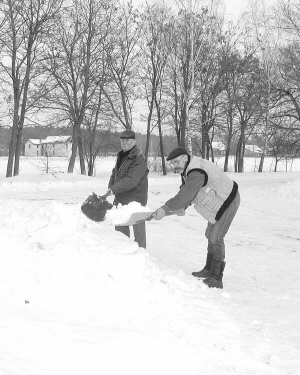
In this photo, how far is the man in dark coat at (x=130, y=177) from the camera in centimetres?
508

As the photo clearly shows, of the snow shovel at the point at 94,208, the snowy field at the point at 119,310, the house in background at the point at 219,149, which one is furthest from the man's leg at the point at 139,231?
the house in background at the point at 219,149

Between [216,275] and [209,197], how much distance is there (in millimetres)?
945

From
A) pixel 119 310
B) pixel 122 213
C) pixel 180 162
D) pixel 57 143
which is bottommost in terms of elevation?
pixel 119 310

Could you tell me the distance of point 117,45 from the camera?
25.0m

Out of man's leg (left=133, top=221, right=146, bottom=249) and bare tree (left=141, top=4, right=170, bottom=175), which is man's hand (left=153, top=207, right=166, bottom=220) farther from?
bare tree (left=141, top=4, right=170, bottom=175)

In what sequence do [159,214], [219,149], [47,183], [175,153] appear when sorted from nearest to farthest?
[159,214] < [175,153] < [47,183] < [219,149]

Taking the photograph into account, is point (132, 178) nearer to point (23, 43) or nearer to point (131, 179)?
point (131, 179)

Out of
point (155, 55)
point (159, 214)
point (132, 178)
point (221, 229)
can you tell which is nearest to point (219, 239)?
point (221, 229)

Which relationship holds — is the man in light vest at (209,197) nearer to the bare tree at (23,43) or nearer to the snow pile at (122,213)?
the snow pile at (122,213)

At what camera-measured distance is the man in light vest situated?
443 cm

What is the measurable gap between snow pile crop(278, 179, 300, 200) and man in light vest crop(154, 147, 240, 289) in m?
10.7

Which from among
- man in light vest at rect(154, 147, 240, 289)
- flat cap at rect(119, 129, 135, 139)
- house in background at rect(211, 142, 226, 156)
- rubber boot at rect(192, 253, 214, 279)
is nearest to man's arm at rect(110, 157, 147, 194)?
flat cap at rect(119, 129, 135, 139)

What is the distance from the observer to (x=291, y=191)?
15102mm

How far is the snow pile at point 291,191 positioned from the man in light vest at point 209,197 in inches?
422
